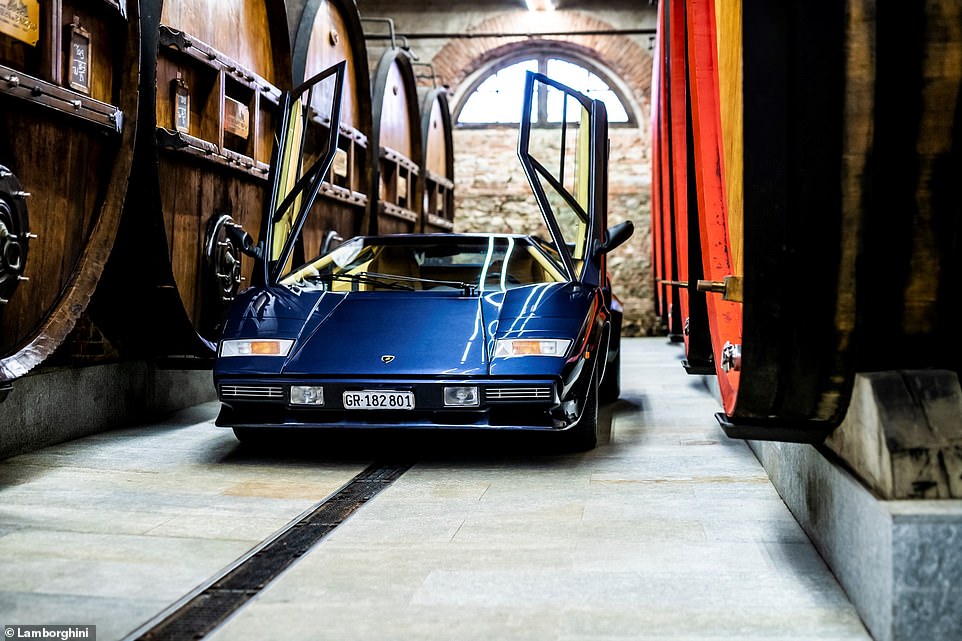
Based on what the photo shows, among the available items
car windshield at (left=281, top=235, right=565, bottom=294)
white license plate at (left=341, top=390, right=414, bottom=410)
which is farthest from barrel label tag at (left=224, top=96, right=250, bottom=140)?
white license plate at (left=341, top=390, right=414, bottom=410)

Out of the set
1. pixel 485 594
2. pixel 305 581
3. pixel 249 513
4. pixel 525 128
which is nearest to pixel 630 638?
pixel 485 594

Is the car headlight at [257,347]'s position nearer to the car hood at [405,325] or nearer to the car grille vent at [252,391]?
the car hood at [405,325]

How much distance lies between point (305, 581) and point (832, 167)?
1.52m

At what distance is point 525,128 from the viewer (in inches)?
189

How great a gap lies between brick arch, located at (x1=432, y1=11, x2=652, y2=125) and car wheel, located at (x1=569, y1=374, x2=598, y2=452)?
1185 cm

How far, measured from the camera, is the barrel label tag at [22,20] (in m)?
3.40

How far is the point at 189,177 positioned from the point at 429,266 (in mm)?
1296

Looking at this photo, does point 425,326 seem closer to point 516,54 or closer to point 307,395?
point 307,395

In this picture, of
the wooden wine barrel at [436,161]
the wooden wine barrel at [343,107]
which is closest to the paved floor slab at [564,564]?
the wooden wine barrel at [343,107]

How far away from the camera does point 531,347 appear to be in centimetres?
414

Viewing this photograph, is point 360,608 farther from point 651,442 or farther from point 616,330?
point 616,330

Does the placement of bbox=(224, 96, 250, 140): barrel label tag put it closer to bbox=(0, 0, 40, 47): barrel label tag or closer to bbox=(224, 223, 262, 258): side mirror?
bbox=(224, 223, 262, 258): side mirror

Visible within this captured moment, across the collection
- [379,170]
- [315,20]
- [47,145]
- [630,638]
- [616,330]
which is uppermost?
[315,20]

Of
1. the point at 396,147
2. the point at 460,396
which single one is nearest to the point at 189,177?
the point at 460,396
